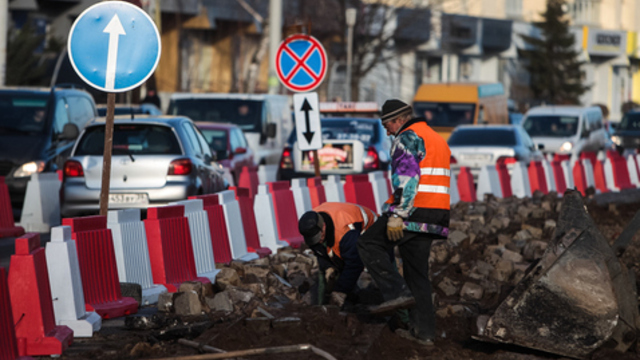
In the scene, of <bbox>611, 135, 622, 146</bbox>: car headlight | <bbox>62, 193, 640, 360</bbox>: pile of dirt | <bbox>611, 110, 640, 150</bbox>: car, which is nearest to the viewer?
<bbox>62, 193, 640, 360</bbox>: pile of dirt

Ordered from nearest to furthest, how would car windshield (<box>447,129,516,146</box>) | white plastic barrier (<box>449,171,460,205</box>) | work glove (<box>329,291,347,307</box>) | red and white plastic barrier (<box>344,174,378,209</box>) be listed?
1. work glove (<box>329,291,347,307</box>)
2. red and white plastic barrier (<box>344,174,378,209</box>)
3. white plastic barrier (<box>449,171,460,205</box>)
4. car windshield (<box>447,129,516,146</box>)

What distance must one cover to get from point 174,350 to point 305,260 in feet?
12.5

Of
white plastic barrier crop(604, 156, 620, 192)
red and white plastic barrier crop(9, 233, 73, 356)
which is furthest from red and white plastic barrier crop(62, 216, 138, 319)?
white plastic barrier crop(604, 156, 620, 192)

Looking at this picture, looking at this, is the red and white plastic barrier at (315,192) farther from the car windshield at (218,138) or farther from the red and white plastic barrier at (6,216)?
the car windshield at (218,138)

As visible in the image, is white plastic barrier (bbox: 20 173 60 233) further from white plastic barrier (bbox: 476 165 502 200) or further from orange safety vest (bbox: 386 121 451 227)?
orange safety vest (bbox: 386 121 451 227)

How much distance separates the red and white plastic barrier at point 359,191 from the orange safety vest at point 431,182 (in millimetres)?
6631

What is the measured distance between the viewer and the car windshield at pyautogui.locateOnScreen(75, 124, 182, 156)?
42.7 ft

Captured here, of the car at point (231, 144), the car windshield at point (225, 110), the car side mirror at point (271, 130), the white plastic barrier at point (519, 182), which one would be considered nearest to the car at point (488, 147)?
the white plastic barrier at point (519, 182)

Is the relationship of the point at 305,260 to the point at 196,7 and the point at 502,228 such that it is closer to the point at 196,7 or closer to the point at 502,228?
the point at 502,228

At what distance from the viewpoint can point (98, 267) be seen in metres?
7.70

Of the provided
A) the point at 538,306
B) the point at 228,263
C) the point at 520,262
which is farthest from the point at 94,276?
the point at 520,262

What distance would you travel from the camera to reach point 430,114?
3344 centimetres

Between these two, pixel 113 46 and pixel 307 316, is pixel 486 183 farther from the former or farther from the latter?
pixel 307 316

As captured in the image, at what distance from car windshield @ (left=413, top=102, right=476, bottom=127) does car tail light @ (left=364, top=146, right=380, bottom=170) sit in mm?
15021
